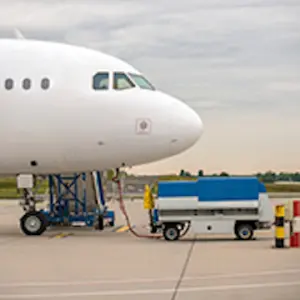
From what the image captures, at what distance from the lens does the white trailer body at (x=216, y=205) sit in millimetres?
20578

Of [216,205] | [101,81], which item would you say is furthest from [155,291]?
[101,81]

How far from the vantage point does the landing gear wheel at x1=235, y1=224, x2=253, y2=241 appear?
20797mm

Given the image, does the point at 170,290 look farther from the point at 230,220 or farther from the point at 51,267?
the point at 230,220

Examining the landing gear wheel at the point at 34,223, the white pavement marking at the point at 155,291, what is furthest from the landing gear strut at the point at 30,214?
the white pavement marking at the point at 155,291

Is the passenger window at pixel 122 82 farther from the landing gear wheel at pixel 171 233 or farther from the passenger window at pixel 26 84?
the landing gear wheel at pixel 171 233

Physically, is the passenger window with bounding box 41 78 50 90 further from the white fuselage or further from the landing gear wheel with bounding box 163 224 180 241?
the landing gear wheel with bounding box 163 224 180 241

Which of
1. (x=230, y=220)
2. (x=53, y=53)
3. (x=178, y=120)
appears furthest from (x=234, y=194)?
(x=53, y=53)

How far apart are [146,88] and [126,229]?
237 inches

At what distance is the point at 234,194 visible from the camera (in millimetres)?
20734

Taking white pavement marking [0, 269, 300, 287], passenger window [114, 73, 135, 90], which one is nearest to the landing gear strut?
passenger window [114, 73, 135, 90]

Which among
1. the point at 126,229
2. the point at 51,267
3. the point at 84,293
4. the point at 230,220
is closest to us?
the point at 84,293

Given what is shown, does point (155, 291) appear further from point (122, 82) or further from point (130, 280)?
point (122, 82)

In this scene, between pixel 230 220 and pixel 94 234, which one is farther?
pixel 94 234

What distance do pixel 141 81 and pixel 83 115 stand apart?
1.94 meters
